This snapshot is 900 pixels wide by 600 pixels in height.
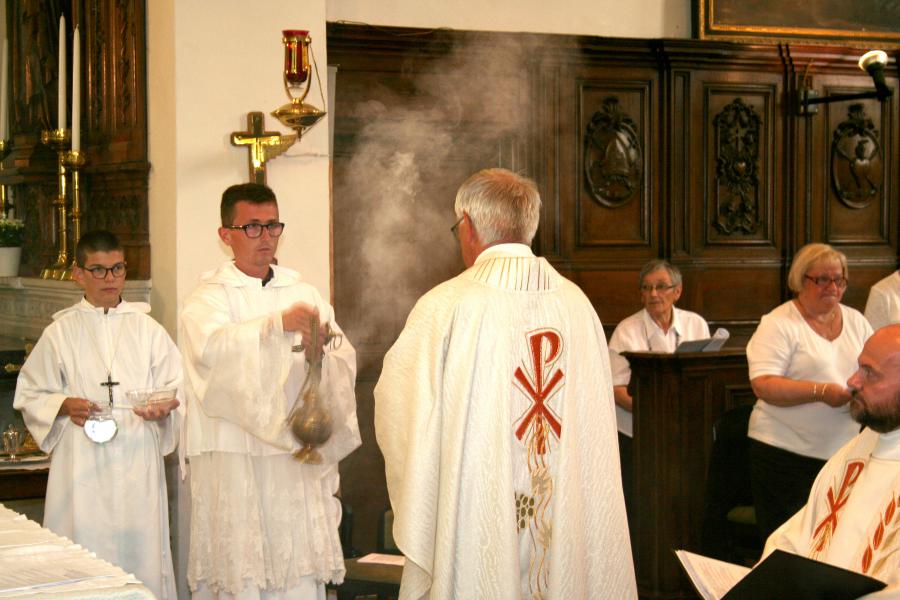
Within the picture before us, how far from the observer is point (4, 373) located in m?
6.09

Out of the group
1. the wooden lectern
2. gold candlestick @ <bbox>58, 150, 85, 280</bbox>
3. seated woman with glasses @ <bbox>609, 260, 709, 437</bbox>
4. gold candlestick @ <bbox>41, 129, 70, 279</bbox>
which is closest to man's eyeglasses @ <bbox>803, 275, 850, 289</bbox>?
the wooden lectern

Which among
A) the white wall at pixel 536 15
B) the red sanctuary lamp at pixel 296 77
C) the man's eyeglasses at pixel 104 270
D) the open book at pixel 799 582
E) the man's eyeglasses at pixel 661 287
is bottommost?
the open book at pixel 799 582

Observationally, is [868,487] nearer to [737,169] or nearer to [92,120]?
[92,120]

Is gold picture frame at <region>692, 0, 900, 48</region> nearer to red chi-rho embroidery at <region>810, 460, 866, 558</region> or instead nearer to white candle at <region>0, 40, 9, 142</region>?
white candle at <region>0, 40, 9, 142</region>

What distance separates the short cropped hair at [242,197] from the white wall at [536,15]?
349cm

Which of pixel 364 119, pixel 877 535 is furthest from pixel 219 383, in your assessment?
pixel 364 119

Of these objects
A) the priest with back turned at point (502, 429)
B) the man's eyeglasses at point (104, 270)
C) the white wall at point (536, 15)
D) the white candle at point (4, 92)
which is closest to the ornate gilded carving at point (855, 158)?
the white wall at point (536, 15)

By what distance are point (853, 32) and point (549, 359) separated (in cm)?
608

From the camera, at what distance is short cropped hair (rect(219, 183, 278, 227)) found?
454 cm

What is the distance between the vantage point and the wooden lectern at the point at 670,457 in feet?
20.0

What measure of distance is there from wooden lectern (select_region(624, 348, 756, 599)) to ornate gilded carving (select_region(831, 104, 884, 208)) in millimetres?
3309

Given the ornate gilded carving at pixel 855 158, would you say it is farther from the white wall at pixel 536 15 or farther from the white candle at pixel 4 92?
the white candle at pixel 4 92

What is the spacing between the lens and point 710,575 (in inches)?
144

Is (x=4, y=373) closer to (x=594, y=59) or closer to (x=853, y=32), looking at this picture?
(x=594, y=59)
